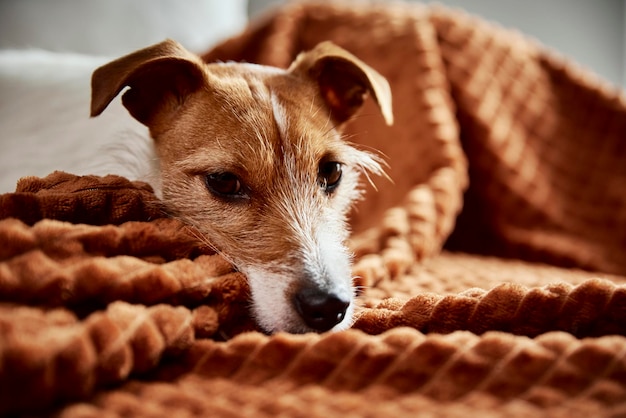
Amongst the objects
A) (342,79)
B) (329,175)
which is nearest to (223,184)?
(329,175)

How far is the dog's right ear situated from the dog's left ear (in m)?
0.36

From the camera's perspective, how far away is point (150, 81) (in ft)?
4.17

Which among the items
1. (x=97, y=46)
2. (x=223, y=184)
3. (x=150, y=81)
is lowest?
(x=223, y=184)

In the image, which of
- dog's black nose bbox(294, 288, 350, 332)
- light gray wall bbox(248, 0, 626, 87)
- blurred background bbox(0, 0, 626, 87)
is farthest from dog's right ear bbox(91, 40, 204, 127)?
light gray wall bbox(248, 0, 626, 87)

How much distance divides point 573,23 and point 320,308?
2.94 m

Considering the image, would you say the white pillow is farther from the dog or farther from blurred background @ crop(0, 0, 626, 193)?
the dog

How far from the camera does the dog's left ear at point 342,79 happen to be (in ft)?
4.74

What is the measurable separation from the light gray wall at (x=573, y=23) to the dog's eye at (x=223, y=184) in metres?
2.18

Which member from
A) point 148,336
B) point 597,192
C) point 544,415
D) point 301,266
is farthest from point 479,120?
point 148,336

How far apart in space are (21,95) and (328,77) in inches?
41.6

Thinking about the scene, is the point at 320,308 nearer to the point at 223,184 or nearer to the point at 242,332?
the point at 242,332

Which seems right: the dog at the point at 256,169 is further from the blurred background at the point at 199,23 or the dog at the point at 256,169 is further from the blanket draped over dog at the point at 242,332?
the blurred background at the point at 199,23

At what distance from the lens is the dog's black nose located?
99 centimetres

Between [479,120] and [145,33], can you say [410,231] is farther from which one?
[145,33]
